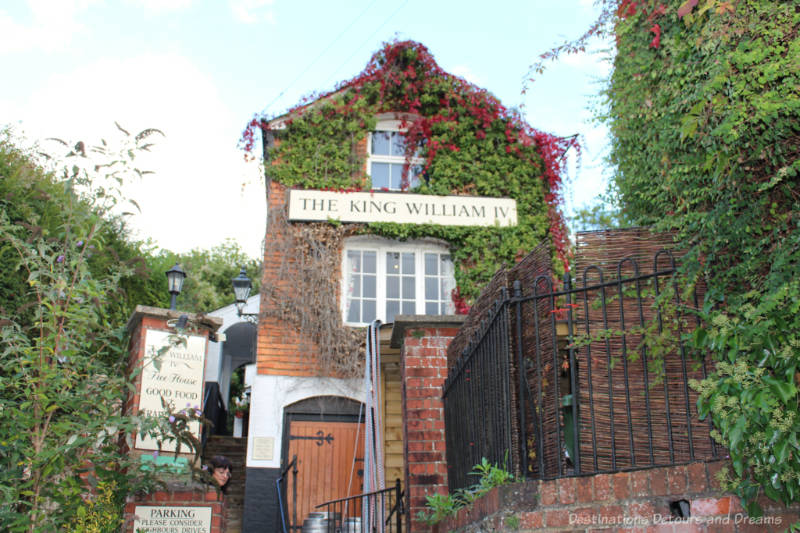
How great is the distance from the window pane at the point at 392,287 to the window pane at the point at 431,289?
1.48ft

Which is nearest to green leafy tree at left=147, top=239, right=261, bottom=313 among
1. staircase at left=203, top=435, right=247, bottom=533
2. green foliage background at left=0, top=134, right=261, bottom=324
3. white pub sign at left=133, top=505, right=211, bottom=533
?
green foliage background at left=0, top=134, right=261, bottom=324

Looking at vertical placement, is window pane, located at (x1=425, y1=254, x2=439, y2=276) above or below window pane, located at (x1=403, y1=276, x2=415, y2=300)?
above

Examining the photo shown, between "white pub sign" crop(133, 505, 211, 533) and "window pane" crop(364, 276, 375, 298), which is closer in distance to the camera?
"white pub sign" crop(133, 505, 211, 533)

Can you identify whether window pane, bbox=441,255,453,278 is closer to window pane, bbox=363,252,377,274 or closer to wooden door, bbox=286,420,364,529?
window pane, bbox=363,252,377,274

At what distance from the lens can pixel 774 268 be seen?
311 cm

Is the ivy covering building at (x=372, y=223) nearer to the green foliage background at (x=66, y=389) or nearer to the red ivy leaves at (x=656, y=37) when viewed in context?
the green foliage background at (x=66, y=389)

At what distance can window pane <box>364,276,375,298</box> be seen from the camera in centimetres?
Answer: 1106

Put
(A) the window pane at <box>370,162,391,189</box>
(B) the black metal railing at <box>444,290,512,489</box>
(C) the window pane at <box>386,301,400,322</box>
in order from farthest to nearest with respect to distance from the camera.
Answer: (A) the window pane at <box>370,162,391,189</box>, (C) the window pane at <box>386,301,400,322</box>, (B) the black metal railing at <box>444,290,512,489</box>

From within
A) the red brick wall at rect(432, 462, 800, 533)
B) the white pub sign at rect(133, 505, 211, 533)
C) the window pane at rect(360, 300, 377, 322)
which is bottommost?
the white pub sign at rect(133, 505, 211, 533)

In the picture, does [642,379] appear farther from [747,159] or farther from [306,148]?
[306,148]

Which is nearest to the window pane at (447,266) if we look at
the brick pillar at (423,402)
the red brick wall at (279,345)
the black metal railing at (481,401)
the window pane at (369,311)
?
the window pane at (369,311)

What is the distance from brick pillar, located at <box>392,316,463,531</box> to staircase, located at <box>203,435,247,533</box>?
449 cm

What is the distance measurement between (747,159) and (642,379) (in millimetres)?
1204

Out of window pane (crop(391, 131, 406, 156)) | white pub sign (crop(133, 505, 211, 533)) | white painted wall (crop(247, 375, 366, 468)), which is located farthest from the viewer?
window pane (crop(391, 131, 406, 156))
